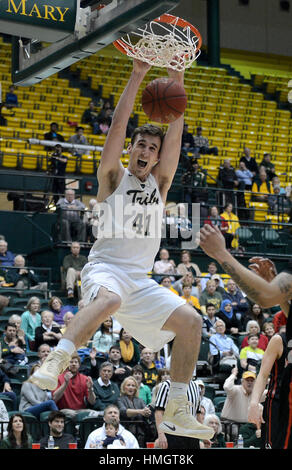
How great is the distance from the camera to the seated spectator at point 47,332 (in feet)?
41.8

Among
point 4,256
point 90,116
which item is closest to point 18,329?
point 4,256

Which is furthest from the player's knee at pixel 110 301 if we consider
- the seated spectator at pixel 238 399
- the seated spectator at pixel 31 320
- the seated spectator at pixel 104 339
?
the seated spectator at pixel 31 320

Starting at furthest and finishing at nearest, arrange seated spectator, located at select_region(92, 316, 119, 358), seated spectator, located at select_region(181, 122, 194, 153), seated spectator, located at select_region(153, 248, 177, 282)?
seated spectator, located at select_region(181, 122, 194, 153) < seated spectator, located at select_region(153, 248, 177, 282) < seated spectator, located at select_region(92, 316, 119, 358)

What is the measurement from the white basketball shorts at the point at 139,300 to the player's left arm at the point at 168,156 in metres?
0.82

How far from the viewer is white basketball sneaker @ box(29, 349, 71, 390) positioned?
5.56m

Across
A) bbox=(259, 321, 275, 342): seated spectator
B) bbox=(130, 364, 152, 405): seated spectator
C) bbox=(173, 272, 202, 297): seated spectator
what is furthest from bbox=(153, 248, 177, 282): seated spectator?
bbox=(130, 364, 152, 405): seated spectator

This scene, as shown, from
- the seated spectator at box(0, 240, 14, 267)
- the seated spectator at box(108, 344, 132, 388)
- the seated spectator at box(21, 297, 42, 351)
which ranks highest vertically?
the seated spectator at box(0, 240, 14, 267)

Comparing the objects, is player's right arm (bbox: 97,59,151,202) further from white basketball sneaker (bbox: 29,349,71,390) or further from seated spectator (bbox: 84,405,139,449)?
seated spectator (bbox: 84,405,139,449)

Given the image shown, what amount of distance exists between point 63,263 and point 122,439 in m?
6.21

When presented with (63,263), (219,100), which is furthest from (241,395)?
(219,100)

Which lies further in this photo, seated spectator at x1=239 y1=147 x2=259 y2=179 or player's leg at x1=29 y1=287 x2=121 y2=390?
seated spectator at x1=239 y1=147 x2=259 y2=179

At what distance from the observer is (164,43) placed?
659 centimetres

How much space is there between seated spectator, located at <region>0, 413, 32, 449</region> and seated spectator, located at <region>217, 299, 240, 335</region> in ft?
19.7

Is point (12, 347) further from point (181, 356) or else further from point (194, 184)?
point (194, 184)
